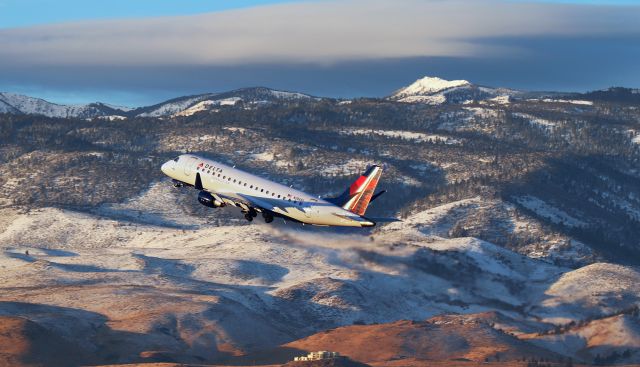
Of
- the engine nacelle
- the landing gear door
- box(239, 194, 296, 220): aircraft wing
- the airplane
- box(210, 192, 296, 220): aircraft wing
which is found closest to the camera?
the airplane

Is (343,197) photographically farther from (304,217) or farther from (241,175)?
(241,175)

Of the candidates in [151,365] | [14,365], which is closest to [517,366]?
[151,365]

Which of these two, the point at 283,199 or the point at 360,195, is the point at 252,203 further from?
the point at 360,195

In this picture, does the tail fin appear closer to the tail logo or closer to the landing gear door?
the tail logo

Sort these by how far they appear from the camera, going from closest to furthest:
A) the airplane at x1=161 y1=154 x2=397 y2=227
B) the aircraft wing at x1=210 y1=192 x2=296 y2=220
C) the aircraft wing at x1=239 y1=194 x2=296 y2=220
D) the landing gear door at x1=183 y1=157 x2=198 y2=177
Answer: the airplane at x1=161 y1=154 x2=397 y2=227 → the aircraft wing at x1=239 y1=194 x2=296 y2=220 → the aircraft wing at x1=210 y1=192 x2=296 y2=220 → the landing gear door at x1=183 y1=157 x2=198 y2=177

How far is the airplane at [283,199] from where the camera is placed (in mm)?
151125

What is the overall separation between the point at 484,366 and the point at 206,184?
58.7 metres

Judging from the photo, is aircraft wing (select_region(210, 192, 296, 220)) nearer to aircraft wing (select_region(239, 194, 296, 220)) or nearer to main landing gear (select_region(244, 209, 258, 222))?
aircraft wing (select_region(239, 194, 296, 220))

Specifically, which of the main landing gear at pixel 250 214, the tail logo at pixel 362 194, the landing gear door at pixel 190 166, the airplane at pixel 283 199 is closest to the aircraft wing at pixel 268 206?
the airplane at pixel 283 199

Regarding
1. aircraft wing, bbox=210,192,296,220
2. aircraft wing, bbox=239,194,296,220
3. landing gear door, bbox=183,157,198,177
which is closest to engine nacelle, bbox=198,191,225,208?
aircraft wing, bbox=210,192,296,220

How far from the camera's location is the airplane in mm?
151125

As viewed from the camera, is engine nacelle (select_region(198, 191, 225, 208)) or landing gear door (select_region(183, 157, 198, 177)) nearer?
engine nacelle (select_region(198, 191, 225, 208))

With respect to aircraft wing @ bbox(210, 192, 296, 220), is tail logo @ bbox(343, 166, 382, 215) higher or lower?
higher

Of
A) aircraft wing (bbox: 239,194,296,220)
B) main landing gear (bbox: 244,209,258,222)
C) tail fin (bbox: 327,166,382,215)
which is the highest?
tail fin (bbox: 327,166,382,215)
